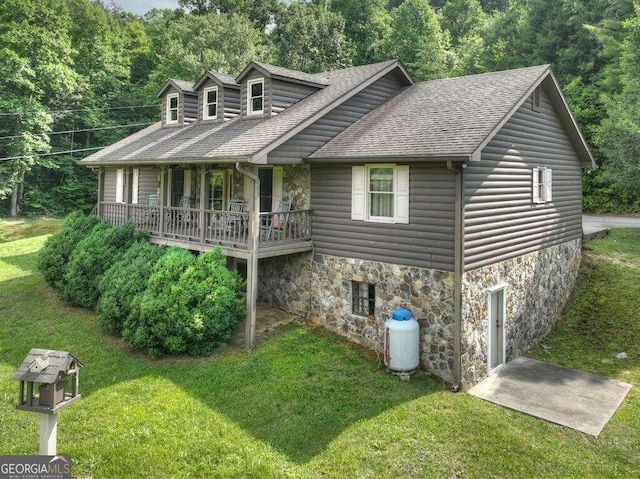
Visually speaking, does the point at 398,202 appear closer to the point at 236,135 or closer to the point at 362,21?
the point at 236,135

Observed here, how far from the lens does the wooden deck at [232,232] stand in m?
11.6

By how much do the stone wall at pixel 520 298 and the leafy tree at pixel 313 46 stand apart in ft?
87.4

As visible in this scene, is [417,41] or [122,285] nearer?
[122,285]

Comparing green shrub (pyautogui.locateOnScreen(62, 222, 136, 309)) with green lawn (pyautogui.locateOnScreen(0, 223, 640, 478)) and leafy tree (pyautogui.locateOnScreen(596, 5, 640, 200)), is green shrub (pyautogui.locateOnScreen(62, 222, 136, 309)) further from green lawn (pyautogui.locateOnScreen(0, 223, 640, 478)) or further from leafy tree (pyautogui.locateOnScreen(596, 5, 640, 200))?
leafy tree (pyautogui.locateOnScreen(596, 5, 640, 200))

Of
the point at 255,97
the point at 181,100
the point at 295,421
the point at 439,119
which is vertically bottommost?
the point at 295,421

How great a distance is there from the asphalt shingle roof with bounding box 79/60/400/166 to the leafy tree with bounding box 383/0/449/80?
20.8 m

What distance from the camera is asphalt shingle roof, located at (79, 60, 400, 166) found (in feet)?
38.4

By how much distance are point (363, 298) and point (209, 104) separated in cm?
930

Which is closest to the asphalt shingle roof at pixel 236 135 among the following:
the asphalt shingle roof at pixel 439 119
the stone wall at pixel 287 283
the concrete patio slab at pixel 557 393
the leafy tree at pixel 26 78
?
the asphalt shingle roof at pixel 439 119

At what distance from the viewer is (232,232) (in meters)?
13.0

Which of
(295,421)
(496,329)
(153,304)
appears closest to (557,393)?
(496,329)

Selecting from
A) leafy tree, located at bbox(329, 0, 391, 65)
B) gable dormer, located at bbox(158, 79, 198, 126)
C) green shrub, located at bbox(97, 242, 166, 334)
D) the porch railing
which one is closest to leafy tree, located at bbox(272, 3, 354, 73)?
leafy tree, located at bbox(329, 0, 391, 65)

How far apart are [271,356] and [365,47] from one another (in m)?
36.9

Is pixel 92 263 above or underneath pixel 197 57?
underneath
